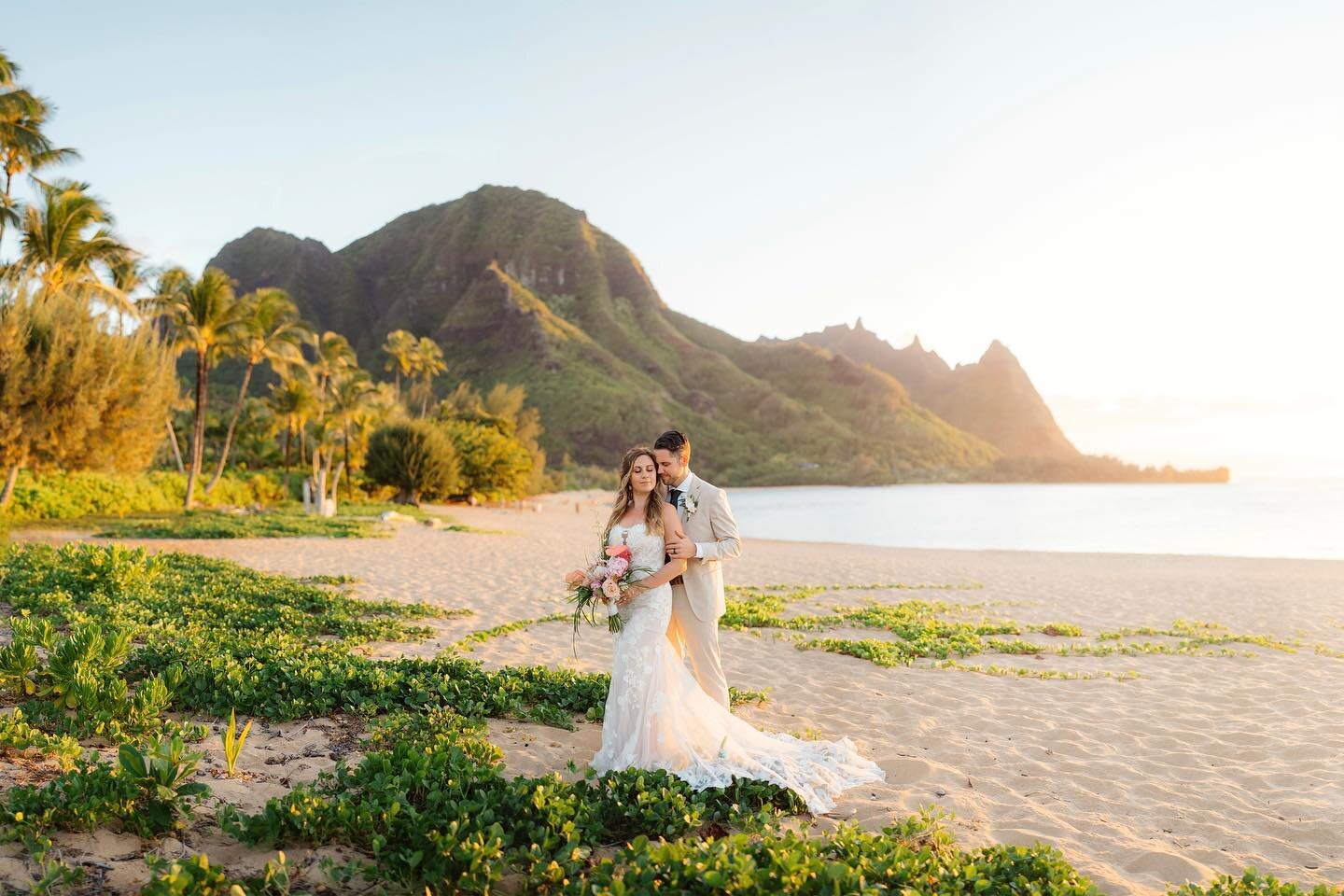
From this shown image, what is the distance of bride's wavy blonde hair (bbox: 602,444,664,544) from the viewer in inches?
187

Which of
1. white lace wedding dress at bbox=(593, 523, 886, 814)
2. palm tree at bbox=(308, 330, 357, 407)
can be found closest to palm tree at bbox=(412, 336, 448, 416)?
palm tree at bbox=(308, 330, 357, 407)

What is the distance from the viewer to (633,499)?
194 inches

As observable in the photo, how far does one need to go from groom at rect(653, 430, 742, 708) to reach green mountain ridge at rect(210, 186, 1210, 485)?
266ft

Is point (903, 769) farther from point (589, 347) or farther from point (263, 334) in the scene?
point (589, 347)

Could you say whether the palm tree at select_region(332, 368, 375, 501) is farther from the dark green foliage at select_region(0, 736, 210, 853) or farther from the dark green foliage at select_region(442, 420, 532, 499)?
the dark green foliage at select_region(0, 736, 210, 853)

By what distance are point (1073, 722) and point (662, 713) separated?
12.8 feet

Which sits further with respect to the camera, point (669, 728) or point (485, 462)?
point (485, 462)

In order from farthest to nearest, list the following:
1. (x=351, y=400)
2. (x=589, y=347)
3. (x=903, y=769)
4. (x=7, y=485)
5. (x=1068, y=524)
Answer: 1. (x=589, y=347)
2. (x=1068, y=524)
3. (x=351, y=400)
4. (x=7, y=485)
5. (x=903, y=769)

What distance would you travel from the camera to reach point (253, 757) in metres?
4.53

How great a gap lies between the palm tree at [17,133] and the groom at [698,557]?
81.9 feet

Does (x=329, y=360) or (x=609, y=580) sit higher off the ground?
(x=329, y=360)

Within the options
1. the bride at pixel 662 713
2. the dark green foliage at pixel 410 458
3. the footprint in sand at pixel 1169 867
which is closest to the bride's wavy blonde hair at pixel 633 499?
the bride at pixel 662 713

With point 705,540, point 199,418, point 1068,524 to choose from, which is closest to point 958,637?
point 705,540

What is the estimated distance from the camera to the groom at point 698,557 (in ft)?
16.3
